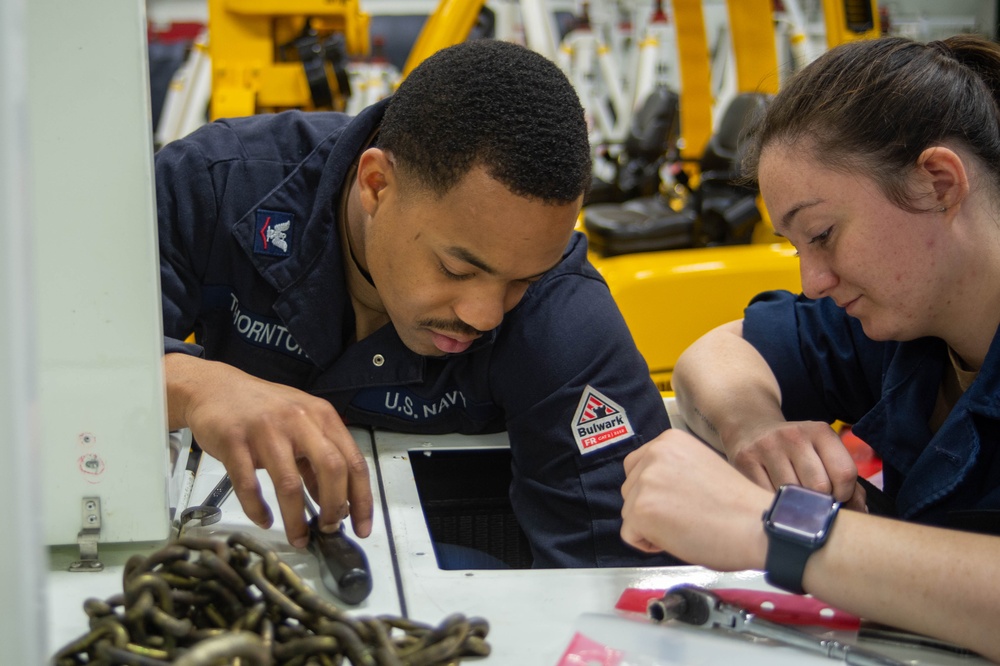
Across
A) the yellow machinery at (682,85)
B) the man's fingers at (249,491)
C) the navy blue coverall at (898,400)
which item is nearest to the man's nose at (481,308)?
the man's fingers at (249,491)

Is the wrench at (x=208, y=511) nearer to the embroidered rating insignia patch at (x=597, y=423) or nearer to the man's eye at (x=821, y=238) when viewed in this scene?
the embroidered rating insignia patch at (x=597, y=423)

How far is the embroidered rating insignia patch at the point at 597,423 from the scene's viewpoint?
1.33 metres

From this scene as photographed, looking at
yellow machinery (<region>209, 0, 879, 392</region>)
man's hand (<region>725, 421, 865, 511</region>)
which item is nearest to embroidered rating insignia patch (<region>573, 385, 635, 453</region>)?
man's hand (<region>725, 421, 865, 511</region>)

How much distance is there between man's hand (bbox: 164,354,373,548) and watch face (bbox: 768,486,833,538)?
0.39m

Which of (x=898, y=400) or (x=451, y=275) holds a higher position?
(x=451, y=275)

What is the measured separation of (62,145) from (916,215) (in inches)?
32.5

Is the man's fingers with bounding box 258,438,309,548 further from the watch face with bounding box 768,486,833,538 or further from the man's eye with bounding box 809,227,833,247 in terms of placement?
the man's eye with bounding box 809,227,833,247

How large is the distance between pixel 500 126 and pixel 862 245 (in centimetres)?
43

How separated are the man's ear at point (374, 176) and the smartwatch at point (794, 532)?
0.67 m

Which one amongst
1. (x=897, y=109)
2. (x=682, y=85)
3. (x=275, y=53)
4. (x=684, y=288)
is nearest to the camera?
(x=897, y=109)

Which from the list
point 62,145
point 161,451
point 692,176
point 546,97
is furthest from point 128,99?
point 692,176

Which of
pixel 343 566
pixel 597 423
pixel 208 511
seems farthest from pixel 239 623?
pixel 597 423

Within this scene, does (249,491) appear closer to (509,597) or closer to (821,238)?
(509,597)

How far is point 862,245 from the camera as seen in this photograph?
3.50 ft
